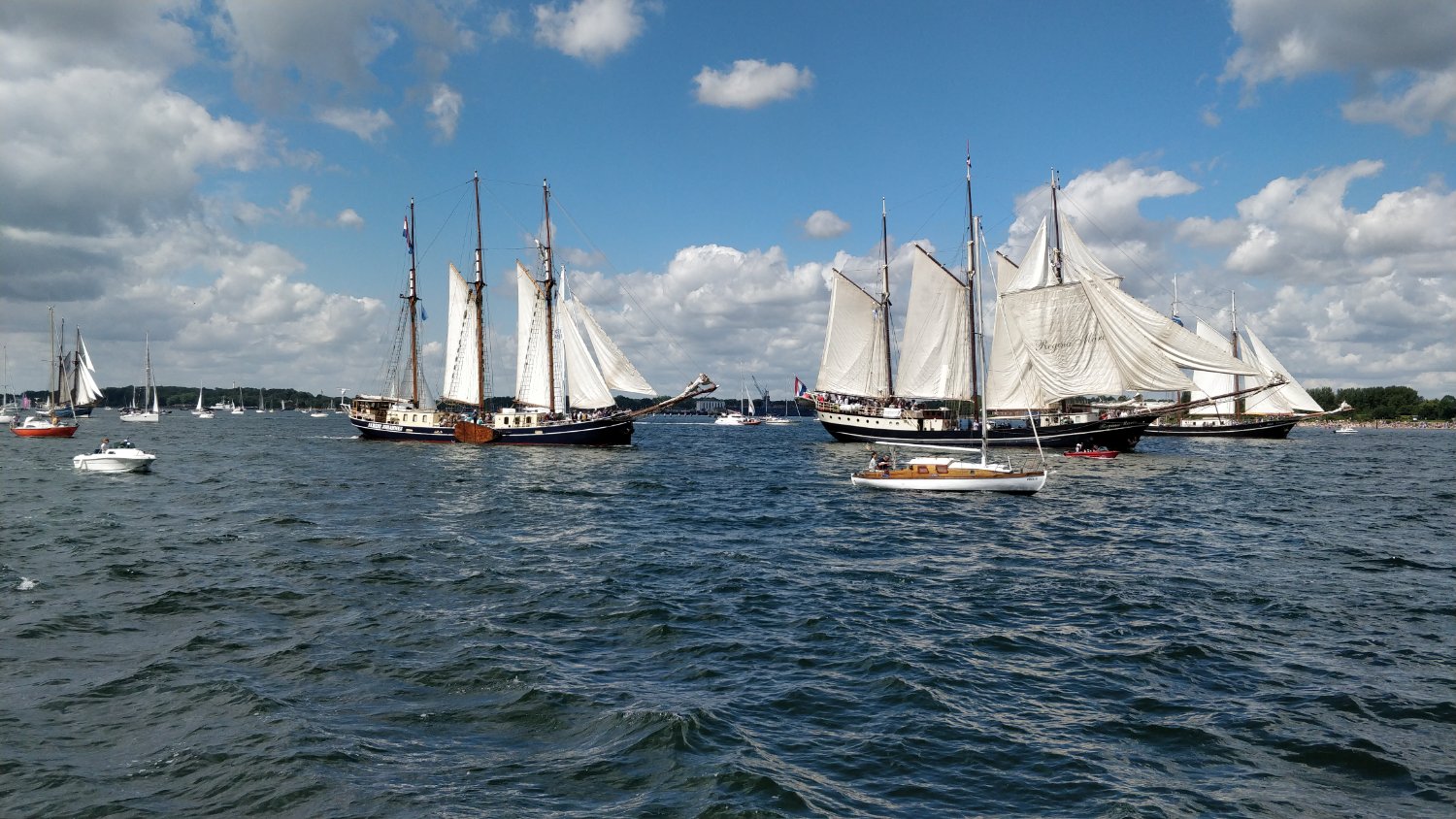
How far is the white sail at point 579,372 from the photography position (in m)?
82.6

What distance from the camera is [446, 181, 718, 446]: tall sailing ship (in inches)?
3238

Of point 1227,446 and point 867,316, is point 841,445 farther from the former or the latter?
point 1227,446

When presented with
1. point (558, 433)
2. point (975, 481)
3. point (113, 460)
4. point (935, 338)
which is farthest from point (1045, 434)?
point (113, 460)

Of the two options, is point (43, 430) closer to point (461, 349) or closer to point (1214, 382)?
point (461, 349)

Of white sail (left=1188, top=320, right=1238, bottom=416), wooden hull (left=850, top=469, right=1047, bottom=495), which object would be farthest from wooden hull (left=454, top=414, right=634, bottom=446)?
white sail (left=1188, top=320, right=1238, bottom=416)

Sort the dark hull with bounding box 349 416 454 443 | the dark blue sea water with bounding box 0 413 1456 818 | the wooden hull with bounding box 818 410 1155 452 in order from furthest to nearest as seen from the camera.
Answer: the dark hull with bounding box 349 416 454 443 → the wooden hull with bounding box 818 410 1155 452 → the dark blue sea water with bounding box 0 413 1456 818

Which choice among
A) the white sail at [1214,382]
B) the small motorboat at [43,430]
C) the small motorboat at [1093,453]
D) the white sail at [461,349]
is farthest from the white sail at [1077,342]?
the small motorboat at [43,430]

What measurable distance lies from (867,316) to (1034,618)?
7649 cm

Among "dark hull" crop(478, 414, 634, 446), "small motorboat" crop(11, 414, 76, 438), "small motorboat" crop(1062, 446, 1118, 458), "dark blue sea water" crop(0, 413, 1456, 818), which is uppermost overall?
"small motorboat" crop(11, 414, 76, 438)

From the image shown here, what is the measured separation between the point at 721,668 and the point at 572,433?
2749 inches

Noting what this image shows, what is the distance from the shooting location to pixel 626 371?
82000 millimetres

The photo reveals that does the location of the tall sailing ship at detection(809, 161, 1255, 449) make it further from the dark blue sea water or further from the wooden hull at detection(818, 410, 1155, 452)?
the dark blue sea water

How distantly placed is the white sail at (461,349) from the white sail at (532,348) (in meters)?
8.51

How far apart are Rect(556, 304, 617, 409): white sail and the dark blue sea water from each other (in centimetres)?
4881
